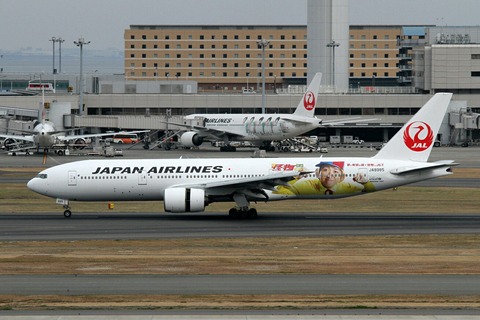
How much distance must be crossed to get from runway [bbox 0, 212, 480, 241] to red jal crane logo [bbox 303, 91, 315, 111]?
58526 mm

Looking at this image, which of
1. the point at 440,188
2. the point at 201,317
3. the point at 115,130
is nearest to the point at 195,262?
the point at 201,317

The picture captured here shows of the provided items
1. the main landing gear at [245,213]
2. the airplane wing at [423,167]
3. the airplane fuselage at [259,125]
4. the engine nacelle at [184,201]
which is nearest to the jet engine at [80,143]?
the airplane fuselage at [259,125]

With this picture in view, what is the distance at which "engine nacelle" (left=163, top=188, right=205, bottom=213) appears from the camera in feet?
174

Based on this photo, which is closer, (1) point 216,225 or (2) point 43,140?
(1) point 216,225

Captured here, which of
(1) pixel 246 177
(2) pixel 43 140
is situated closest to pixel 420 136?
(1) pixel 246 177

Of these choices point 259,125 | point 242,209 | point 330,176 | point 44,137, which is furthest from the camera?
point 259,125

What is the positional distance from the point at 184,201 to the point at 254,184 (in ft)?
12.8

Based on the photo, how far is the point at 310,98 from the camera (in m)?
115

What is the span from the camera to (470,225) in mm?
50906

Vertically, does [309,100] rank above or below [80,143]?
above

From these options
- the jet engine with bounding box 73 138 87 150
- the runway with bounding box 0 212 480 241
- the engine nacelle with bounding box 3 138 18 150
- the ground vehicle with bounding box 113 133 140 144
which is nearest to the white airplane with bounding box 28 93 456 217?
the runway with bounding box 0 212 480 241

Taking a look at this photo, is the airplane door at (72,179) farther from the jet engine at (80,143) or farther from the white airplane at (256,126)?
the jet engine at (80,143)

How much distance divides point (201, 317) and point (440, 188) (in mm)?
46306

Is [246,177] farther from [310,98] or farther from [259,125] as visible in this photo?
[259,125]
